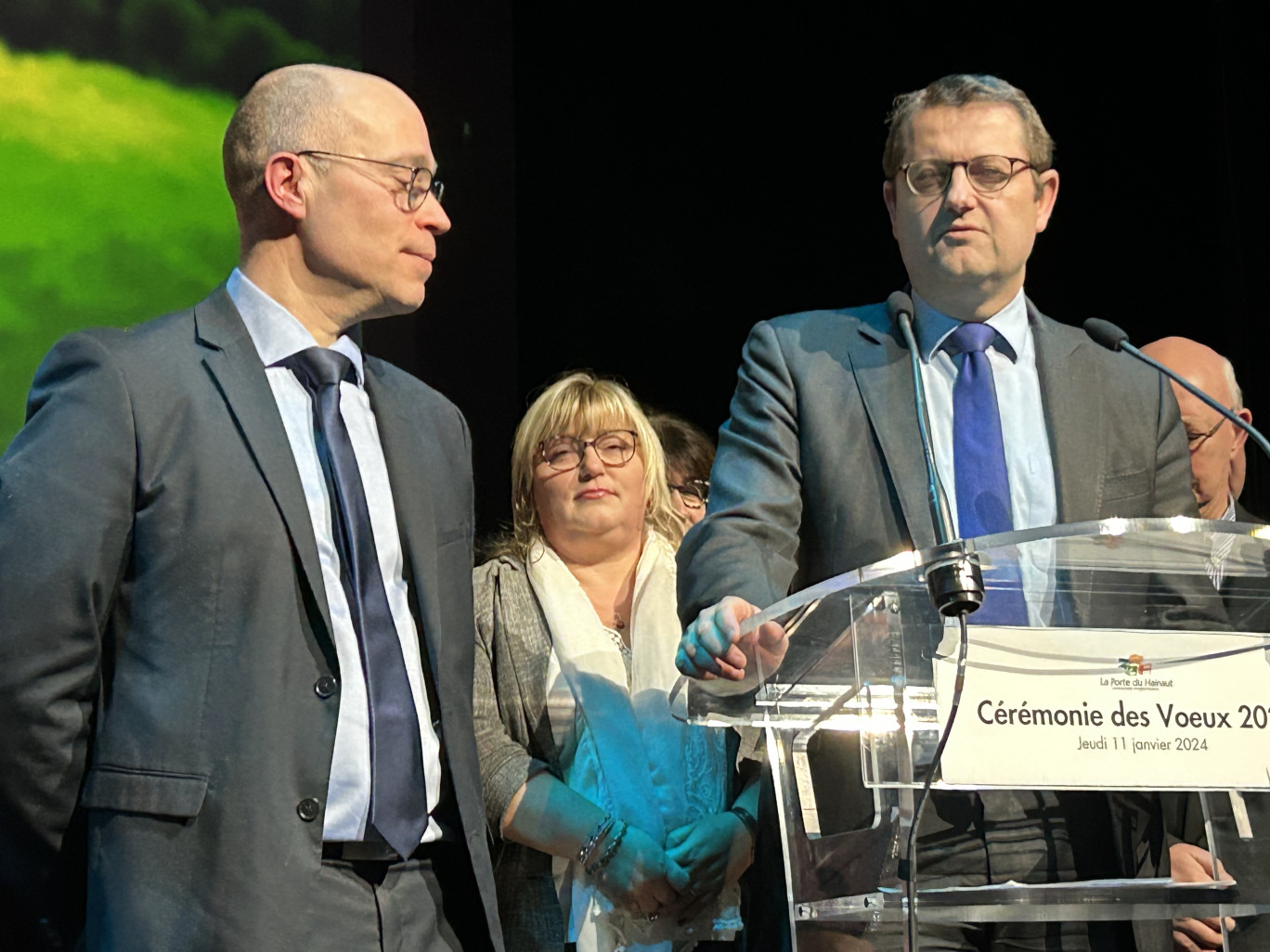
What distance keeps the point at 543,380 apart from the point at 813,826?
7.85ft

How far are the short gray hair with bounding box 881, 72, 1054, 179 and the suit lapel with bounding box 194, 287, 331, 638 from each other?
1.03 metres

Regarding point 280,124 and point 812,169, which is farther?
point 812,169

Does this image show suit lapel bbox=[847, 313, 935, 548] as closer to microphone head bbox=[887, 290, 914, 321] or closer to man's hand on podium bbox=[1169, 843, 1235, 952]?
microphone head bbox=[887, 290, 914, 321]

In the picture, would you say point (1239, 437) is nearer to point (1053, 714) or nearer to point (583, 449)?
point (583, 449)

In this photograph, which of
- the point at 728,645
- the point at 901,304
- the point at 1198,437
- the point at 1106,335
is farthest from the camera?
the point at 1198,437

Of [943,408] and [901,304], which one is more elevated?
[901,304]

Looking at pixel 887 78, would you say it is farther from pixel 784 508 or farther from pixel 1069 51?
pixel 784 508

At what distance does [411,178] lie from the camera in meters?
2.25

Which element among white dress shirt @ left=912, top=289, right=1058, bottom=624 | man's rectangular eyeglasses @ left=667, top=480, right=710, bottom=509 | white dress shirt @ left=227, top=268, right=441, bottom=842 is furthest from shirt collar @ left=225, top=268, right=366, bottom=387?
man's rectangular eyeglasses @ left=667, top=480, right=710, bottom=509

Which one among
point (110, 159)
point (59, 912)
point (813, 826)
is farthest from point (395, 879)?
point (110, 159)

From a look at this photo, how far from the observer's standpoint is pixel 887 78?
→ 4082 mm

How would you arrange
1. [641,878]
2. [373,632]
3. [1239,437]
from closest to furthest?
[373,632], [641,878], [1239,437]

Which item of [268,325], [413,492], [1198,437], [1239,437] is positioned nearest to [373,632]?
[413,492]

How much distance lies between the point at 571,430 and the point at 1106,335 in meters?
1.41
